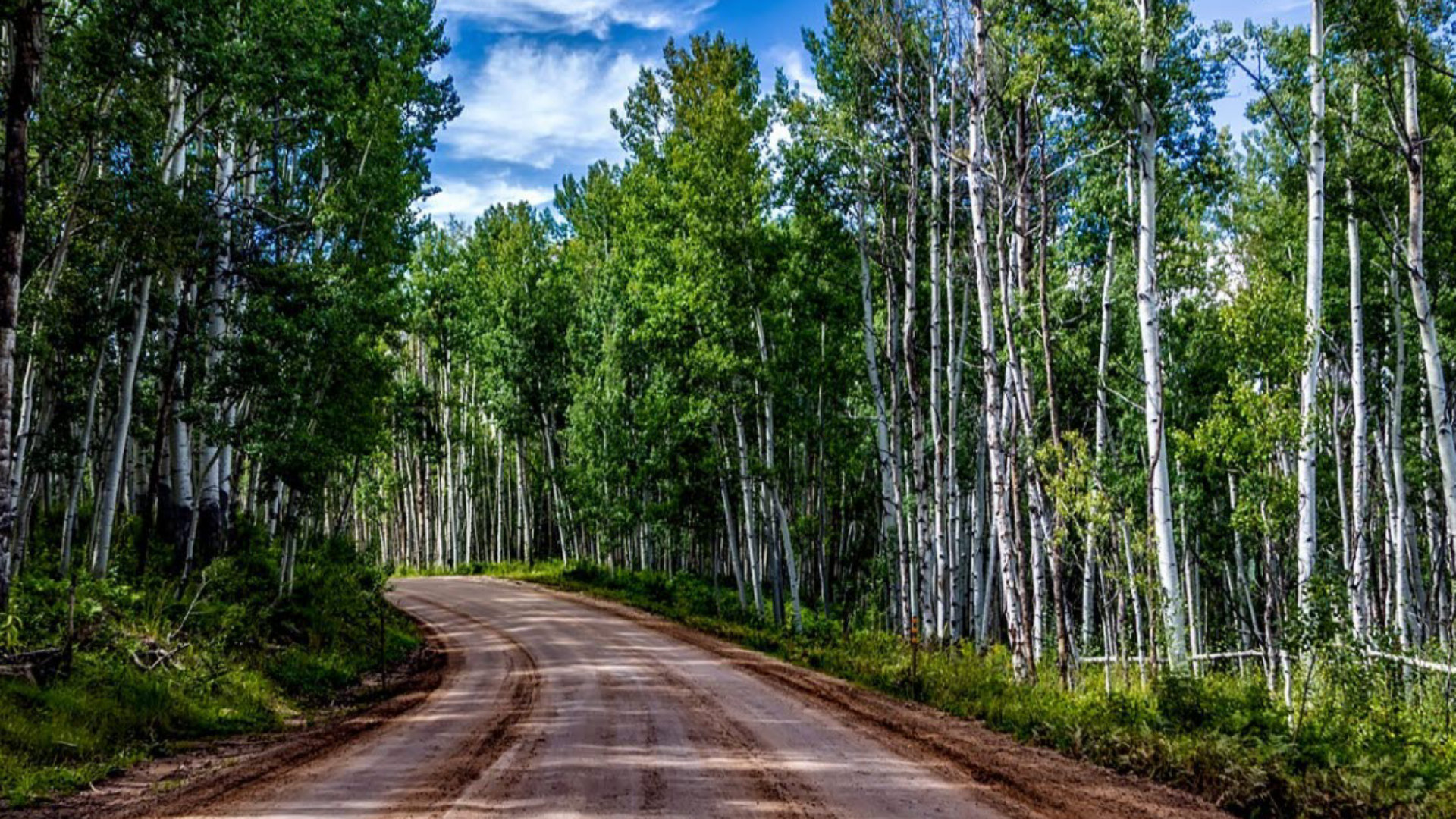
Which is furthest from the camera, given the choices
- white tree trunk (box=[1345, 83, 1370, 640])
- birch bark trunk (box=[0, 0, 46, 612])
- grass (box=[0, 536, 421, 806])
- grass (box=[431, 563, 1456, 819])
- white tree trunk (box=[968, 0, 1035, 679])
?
white tree trunk (box=[1345, 83, 1370, 640])

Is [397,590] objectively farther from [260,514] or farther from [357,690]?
[357,690]

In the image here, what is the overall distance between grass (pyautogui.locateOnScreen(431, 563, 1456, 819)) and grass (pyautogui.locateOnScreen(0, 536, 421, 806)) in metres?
9.14

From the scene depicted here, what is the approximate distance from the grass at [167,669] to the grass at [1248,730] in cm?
914

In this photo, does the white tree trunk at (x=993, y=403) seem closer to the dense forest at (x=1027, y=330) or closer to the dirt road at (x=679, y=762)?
the dense forest at (x=1027, y=330)

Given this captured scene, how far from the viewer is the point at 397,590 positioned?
32.6 metres

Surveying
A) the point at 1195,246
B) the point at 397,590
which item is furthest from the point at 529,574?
the point at 1195,246

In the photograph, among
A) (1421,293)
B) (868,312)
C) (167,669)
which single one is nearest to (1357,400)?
(1421,293)

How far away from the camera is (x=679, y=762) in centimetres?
750

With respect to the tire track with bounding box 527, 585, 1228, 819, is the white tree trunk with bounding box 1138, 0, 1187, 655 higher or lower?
higher

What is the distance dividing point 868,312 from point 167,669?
15.4m

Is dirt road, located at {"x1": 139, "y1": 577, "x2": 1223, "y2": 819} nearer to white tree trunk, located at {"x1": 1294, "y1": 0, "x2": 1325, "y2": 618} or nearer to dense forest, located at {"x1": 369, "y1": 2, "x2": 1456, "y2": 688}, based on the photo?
dense forest, located at {"x1": 369, "y1": 2, "x2": 1456, "y2": 688}

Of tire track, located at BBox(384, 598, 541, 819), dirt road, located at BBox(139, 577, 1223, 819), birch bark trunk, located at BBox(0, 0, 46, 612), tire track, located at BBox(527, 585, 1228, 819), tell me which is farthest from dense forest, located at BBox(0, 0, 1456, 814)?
tire track, located at BBox(384, 598, 541, 819)

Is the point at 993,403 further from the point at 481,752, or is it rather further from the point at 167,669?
the point at 167,669

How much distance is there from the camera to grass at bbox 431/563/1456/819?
6.36m
